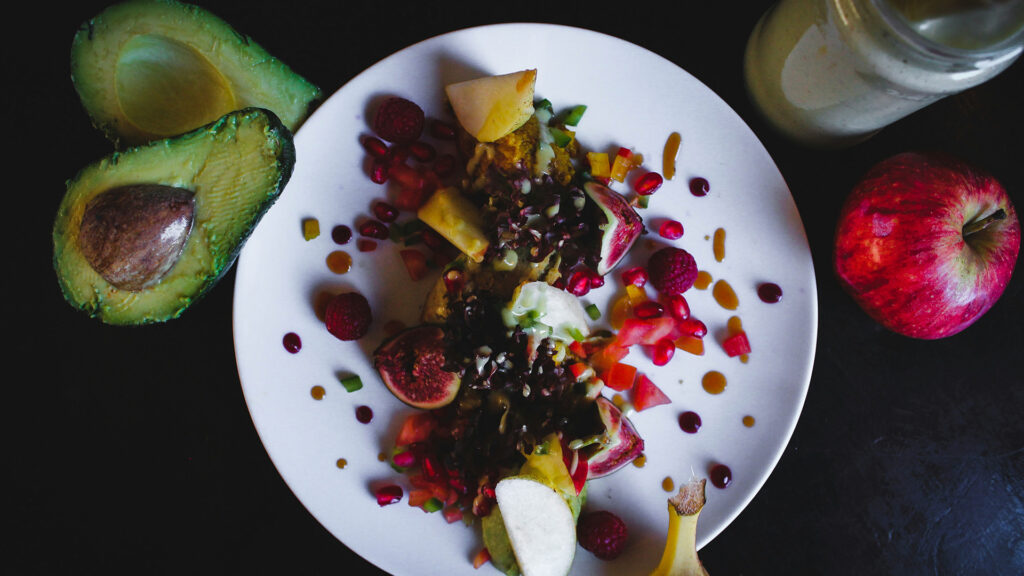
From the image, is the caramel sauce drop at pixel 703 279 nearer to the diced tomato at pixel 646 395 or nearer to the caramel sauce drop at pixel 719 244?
the caramel sauce drop at pixel 719 244

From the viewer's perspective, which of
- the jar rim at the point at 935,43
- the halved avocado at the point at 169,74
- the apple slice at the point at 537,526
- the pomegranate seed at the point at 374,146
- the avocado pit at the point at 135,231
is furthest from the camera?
the pomegranate seed at the point at 374,146

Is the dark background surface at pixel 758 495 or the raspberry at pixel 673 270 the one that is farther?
the dark background surface at pixel 758 495

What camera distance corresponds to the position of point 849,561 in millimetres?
2098

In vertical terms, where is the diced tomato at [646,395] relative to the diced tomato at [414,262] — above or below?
below

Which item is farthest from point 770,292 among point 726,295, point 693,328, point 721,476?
point 721,476

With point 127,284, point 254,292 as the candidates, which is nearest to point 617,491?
point 254,292

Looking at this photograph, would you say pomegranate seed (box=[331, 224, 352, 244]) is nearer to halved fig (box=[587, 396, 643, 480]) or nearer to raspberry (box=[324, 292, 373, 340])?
raspberry (box=[324, 292, 373, 340])

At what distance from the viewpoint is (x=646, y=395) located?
77.5 inches

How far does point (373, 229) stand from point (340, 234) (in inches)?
4.1

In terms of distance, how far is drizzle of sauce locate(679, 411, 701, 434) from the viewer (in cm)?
197

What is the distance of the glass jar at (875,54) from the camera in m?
1.46

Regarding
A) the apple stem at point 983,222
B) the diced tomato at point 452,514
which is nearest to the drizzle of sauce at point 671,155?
the apple stem at point 983,222

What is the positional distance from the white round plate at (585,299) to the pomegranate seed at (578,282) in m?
0.20

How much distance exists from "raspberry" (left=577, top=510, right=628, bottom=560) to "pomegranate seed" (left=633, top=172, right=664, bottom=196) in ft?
3.31
